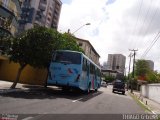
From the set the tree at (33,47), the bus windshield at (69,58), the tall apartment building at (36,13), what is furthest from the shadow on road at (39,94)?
the tall apartment building at (36,13)

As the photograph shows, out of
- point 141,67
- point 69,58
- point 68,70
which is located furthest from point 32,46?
point 141,67

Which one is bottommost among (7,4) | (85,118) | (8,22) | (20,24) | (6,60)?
(85,118)

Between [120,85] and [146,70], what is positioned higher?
[146,70]

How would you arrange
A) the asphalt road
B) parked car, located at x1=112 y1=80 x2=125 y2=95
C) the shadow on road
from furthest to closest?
parked car, located at x1=112 y1=80 x2=125 y2=95
the shadow on road
the asphalt road

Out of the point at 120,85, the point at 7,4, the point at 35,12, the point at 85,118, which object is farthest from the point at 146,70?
the point at 85,118

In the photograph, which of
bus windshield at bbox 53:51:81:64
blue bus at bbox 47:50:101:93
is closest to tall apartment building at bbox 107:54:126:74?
bus windshield at bbox 53:51:81:64

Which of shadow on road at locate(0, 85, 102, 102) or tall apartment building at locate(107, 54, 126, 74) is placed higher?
tall apartment building at locate(107, 54, 126, 74)

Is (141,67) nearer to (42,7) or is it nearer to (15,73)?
(42,7)

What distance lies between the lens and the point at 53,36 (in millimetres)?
23000

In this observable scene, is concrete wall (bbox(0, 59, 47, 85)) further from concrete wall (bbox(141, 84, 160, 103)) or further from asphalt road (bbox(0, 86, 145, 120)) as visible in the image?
concrete wall (bbox(141, 84, 160, 103))

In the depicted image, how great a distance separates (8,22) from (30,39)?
14.6 metres

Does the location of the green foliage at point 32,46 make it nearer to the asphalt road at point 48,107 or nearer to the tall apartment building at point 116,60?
the asphalt road at point 48,107

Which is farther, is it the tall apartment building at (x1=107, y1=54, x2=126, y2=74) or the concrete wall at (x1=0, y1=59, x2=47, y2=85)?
the tall apartment building at (x1=107, y1=54, x2=126, y2=74)

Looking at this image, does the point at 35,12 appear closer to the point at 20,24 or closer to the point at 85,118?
the point at 20,24
